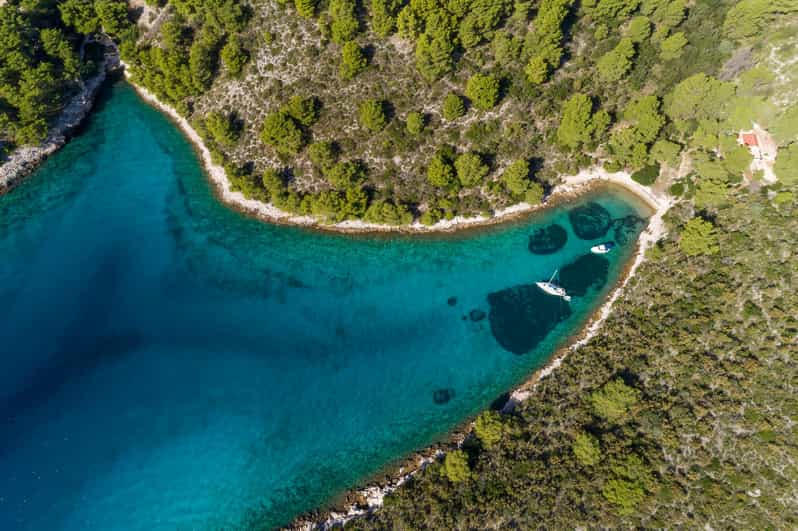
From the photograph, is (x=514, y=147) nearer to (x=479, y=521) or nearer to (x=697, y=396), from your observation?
(x=697, y=396)

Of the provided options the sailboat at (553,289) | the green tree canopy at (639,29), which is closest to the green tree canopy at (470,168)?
the sailboat at (553,289)

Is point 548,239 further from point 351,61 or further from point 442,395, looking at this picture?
point 351,61

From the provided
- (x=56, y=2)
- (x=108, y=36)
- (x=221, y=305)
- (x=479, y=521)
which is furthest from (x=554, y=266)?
(x=56, y=2)

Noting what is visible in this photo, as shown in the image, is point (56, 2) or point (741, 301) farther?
point (56, 2)

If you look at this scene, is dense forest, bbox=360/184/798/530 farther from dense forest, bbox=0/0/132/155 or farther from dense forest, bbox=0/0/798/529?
dense forest, bbox=0/0/132/155

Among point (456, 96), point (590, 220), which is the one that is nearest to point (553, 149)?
point (590, 220)

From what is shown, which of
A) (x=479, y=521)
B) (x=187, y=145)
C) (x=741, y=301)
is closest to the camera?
(x=479, y=521)
